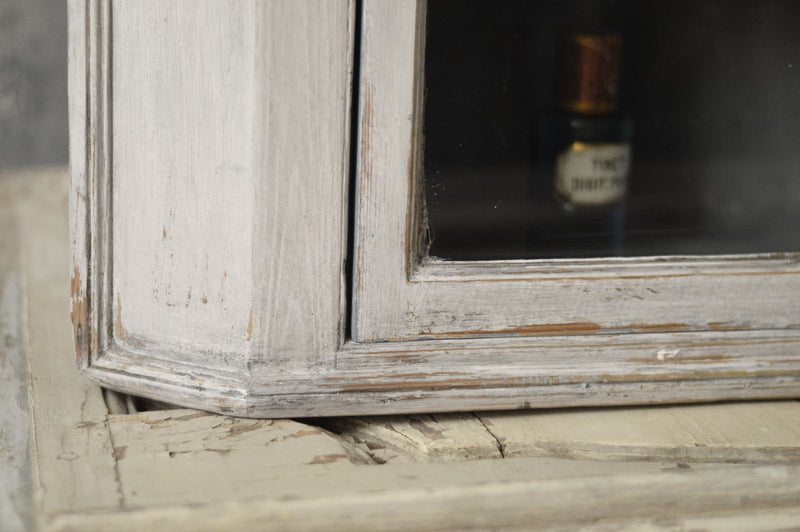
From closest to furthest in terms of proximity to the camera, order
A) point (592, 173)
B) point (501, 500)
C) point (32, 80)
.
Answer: point (501, 500) < point (592, 173) < point (32, 80)

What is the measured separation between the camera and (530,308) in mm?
414

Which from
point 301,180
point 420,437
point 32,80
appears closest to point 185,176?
point 301,180

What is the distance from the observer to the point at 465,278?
0.41m

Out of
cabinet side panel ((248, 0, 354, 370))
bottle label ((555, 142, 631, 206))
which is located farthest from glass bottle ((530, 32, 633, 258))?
cabinet side panel ((248, 0, 354, 370))

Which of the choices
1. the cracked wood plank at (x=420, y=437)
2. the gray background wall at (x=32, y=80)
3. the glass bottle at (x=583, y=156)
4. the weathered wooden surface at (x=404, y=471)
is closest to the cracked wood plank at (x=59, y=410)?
the weathered wooden surface at (x=404, y=471)

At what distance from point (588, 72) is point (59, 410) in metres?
0.33

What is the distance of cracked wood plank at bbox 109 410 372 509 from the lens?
338 mm

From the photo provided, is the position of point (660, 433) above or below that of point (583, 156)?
below

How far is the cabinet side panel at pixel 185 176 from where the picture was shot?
1.20ft

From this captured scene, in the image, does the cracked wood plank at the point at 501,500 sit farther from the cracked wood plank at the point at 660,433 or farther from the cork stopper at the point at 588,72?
the cork stopper at the point at 588,72

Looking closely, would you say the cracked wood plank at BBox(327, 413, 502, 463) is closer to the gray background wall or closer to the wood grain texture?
the wood grain texture

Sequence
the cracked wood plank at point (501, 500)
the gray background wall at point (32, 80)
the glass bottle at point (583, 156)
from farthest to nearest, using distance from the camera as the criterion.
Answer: the gray background wall at point (32, 80) < the glass bottle at point (583, 156) < the cracked wood plank at point (501, 500)

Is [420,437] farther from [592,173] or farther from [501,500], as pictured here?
[592,173]

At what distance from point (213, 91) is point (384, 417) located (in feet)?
0.58
